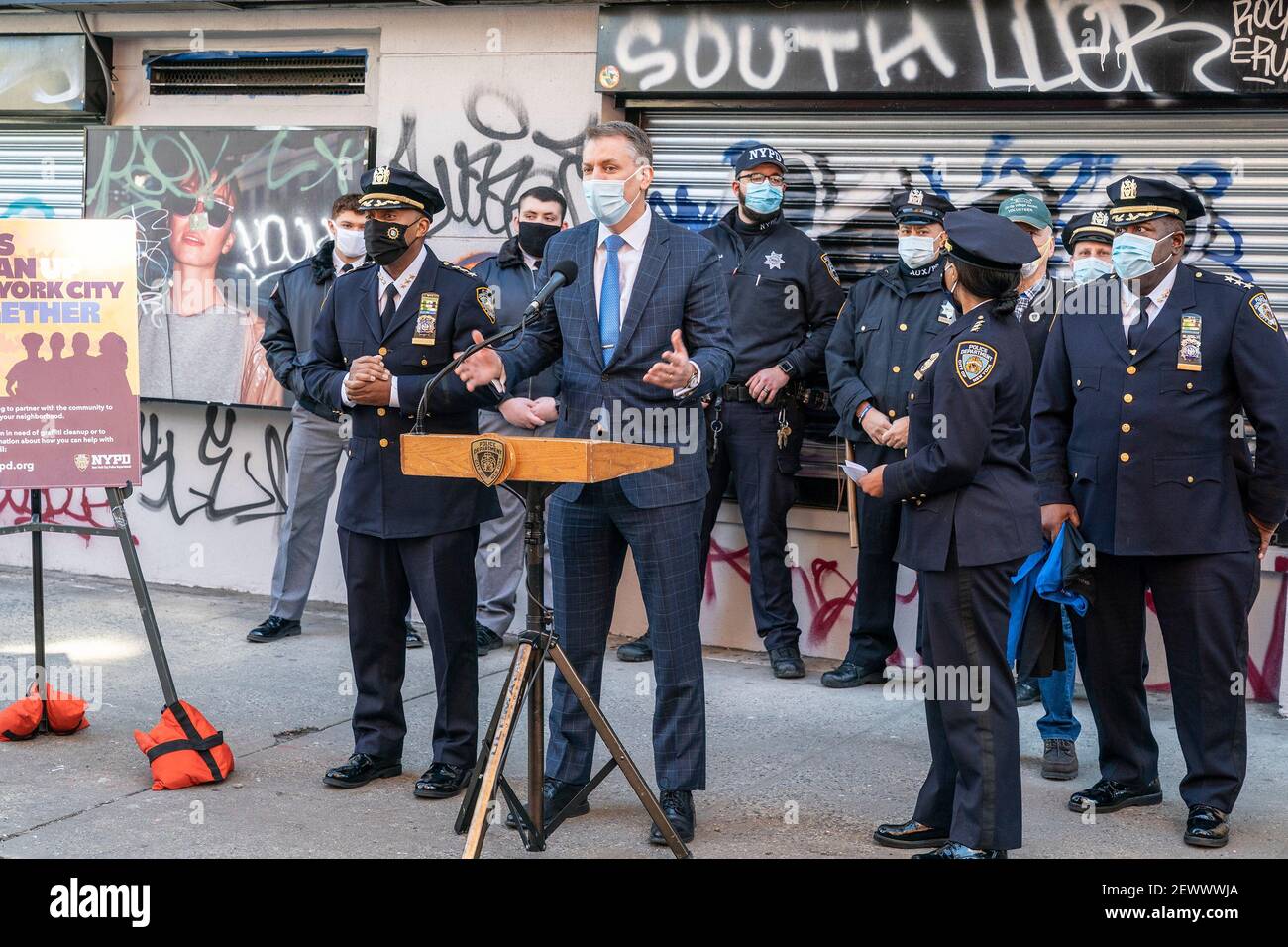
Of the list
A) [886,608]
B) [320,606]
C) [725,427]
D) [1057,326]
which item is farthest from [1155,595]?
[320,606]

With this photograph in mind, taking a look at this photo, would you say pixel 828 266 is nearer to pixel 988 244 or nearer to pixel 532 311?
pixel 988 244

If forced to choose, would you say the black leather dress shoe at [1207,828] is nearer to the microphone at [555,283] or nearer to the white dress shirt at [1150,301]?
the white dress shirt at [1150,301]

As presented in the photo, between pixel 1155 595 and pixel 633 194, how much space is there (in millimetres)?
2296

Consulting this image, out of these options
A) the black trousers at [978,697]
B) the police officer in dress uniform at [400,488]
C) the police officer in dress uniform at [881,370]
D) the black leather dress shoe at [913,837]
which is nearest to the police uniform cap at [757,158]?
the police officer in dress uniform at [881,370]

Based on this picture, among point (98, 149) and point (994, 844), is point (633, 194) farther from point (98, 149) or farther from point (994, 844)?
point (98, 149)

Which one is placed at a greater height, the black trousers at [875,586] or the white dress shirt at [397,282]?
the white dress shirt at [397,282]

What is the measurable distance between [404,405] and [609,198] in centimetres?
107

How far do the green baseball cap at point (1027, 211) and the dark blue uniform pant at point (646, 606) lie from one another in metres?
2.39

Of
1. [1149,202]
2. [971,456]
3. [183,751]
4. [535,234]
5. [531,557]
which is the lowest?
[183,751]

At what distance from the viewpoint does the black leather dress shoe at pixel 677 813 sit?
16.2 feet

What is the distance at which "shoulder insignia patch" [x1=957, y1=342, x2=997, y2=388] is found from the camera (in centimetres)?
455

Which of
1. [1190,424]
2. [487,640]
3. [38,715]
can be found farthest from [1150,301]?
[38,715]

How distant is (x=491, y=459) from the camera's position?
4.14m

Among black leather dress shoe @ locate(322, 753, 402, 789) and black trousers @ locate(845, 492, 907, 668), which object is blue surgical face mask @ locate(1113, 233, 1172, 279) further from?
black leather dress shoe @ locate(322, 753, 402, 789)
